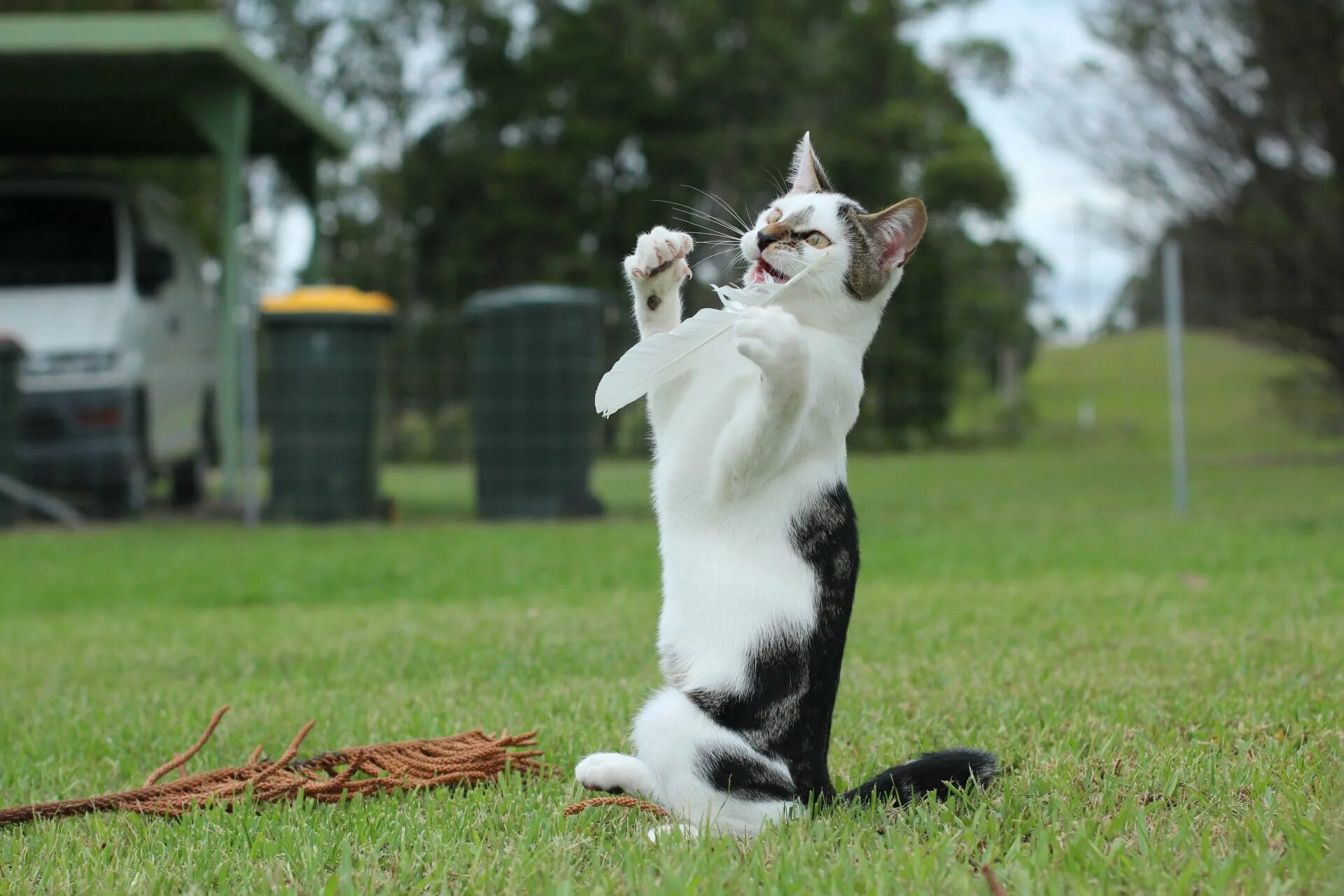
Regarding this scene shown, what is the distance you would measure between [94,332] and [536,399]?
2.89 metres

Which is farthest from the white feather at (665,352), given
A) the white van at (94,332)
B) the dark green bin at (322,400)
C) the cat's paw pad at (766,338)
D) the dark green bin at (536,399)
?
the white van at (94,332)

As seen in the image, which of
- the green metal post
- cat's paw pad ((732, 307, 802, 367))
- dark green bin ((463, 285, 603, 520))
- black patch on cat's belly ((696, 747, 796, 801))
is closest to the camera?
cat's paw pad ((732, 307, 802, 367))

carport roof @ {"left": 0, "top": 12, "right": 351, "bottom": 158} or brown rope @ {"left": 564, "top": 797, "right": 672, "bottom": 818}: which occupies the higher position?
carport roof @ {"left": 0, "top": 12, "right": 351, "bottom": 158}

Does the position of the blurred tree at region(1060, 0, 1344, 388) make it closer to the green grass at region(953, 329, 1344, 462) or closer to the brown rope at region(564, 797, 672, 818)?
the green grass at region(953, 329, 1344, 462)

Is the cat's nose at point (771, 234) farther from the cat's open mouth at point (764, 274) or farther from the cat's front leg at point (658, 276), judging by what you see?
the cat's front leg at point (658, 276)

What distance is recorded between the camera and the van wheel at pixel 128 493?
324 inches

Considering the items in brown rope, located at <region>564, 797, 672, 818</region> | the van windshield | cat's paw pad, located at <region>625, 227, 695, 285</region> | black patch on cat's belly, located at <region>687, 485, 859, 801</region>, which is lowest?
brown rope, located at <region>564, 797, 672, 818</region>

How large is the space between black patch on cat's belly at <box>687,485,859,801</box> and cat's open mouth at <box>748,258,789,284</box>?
36 centimetres

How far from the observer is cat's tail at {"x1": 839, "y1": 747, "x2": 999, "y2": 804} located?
6.89 feet

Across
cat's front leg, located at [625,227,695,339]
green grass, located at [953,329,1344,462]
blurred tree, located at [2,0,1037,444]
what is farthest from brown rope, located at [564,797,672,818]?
blurred tree, located at [2,0,1037,444]

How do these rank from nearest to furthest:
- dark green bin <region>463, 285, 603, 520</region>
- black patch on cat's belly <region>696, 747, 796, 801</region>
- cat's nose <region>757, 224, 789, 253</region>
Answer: black patch on cat's belly <region>696, 747, 796, 801</region> < cat's nose <region>757, 224, 789, 253</region> < dark green bin <region>463, 285, 603, 520</region>

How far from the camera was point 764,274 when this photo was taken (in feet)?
6.68

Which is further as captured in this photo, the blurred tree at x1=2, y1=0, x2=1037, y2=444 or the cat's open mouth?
the blurred tree at x1=2, y1=0, x2=1037, y2=444

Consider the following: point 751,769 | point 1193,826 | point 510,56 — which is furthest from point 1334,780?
point 510,56
